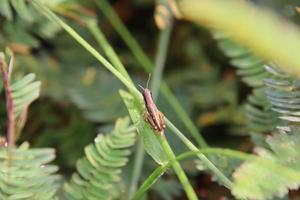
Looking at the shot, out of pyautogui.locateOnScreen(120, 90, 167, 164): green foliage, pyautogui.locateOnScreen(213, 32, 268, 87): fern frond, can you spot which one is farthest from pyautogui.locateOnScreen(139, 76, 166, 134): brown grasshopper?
pyautogui.locateOnScreen(213, 32, 268, 87): fern frond

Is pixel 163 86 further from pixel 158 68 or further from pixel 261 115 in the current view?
pixel 261 115

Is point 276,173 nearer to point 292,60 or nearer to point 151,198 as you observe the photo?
Result: point 292,60

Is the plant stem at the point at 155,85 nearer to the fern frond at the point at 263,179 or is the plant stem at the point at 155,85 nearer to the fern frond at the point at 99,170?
the fern frond at the point at 99,170

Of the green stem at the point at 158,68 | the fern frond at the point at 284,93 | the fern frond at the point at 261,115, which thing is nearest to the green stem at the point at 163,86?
the green stem at the point at 158,68

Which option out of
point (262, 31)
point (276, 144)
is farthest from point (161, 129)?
point (262, 31)

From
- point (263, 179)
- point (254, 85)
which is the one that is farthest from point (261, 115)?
point (263, 179)

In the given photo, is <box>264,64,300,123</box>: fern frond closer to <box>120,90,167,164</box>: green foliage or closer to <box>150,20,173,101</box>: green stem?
<box>120,90,167,164</box>: green foliage

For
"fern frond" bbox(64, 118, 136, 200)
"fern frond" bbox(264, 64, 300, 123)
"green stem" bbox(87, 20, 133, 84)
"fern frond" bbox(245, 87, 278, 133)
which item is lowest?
"fern frond" bbox(245, 87, 278, 133)
